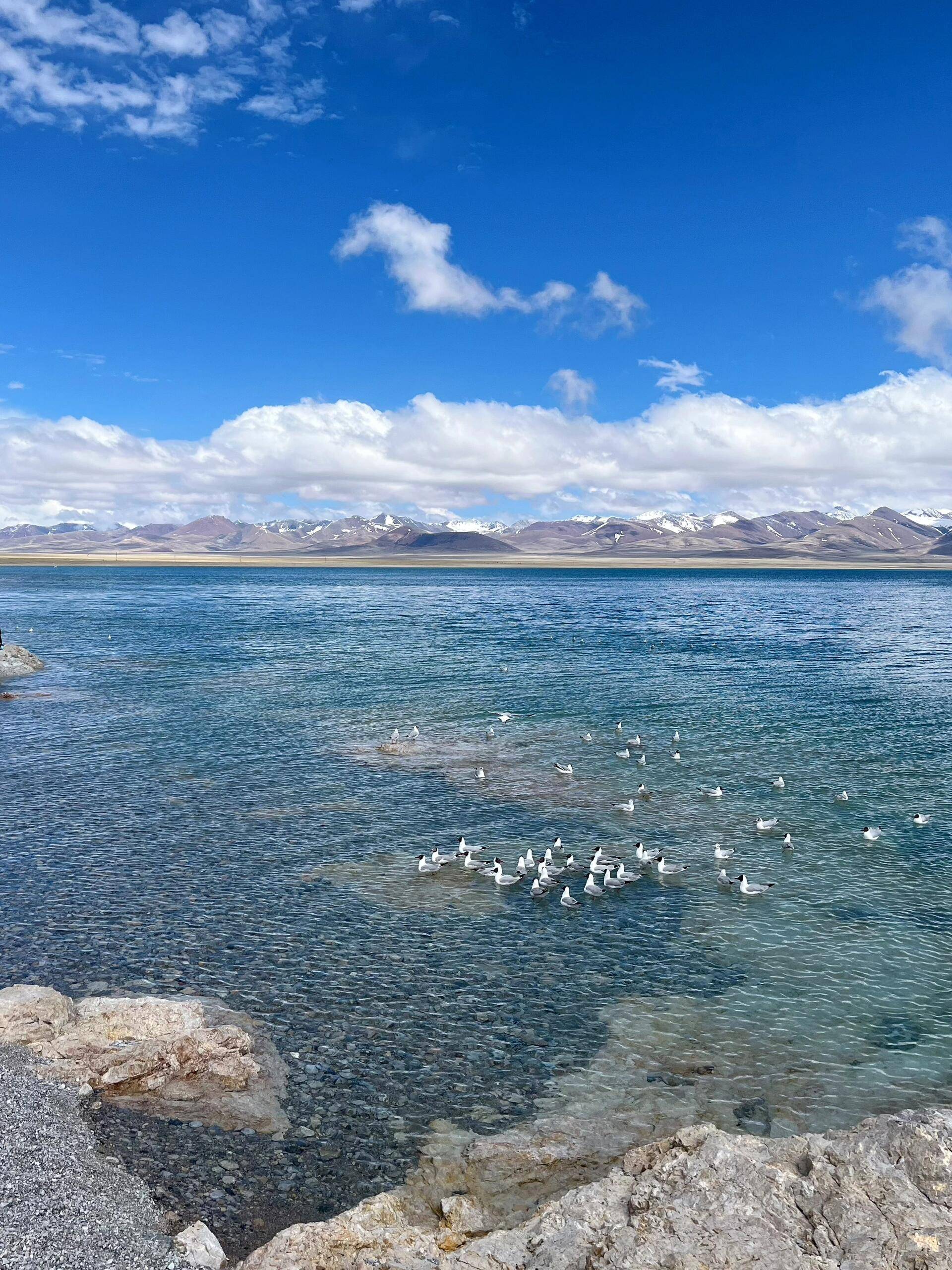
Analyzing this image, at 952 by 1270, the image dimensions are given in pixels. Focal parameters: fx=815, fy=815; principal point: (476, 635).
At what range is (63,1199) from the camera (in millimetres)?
11531

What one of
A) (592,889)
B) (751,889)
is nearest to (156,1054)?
(592,889)

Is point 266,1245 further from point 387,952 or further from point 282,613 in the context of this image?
point 282,613

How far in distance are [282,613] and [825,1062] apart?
112620 mm

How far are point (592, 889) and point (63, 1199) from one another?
15542 millimetres

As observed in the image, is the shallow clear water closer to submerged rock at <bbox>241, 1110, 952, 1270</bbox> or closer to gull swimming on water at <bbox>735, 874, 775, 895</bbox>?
gull swimming on water at <bbox>735, 874, 775, 895</bbox>

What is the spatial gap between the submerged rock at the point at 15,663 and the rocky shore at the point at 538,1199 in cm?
5008

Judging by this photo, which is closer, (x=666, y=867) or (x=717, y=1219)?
(x=717, y=1219)

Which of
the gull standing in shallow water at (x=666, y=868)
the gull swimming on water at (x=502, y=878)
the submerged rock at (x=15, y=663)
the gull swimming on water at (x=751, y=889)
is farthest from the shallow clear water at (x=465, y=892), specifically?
the submerged rock at (x=15, y=663)

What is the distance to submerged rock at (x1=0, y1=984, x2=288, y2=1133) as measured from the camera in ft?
47.4

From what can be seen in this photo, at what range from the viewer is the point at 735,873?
25406 mm

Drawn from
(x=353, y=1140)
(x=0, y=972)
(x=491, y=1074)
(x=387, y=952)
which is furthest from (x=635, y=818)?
(x=0, y=972)

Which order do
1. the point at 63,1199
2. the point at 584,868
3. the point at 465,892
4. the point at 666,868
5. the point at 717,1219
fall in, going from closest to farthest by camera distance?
the point at 717,1219 < the point at 63,1199 < the point at 465,892 < the point at 584,868 < the point at 666,868

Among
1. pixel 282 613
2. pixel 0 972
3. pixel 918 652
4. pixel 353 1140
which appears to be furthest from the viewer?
pixel 282 613

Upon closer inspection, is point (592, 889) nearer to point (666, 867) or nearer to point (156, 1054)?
point (666, 867)
